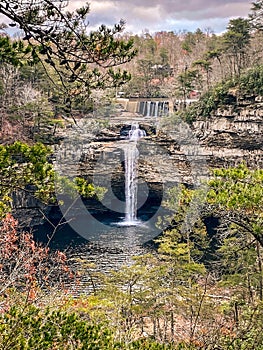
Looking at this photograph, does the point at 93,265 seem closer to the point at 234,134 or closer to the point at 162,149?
the point at 234,134

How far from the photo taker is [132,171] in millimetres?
24562

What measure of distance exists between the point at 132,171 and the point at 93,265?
51.9ft

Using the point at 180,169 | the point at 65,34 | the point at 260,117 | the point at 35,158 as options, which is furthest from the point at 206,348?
the point at 180,169

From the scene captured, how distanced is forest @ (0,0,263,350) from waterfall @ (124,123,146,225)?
4.58m

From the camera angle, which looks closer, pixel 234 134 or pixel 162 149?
pixel 234 134

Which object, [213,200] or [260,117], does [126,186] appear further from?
[213,200]

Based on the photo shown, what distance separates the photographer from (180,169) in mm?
22859

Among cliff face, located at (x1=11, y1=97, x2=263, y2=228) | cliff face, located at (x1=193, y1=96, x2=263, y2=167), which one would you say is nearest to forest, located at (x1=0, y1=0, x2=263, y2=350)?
cliff face, located at (x1=193, y1=96, x2=263, y2=167)

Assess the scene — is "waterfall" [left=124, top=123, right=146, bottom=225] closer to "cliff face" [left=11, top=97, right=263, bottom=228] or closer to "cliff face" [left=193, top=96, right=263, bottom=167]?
"cliff face" [left=11, top=97, right=263, bottom=228]

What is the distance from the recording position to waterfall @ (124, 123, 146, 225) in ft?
78.2

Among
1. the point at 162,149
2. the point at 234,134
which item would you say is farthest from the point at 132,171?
the point at 234,134

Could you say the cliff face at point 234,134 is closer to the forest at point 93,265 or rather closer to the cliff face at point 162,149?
the cliff face at point 162,149

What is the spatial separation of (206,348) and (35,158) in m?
4.19

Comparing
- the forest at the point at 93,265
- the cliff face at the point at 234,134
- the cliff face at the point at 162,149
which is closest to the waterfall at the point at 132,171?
the cliff face at the point at 162,149
